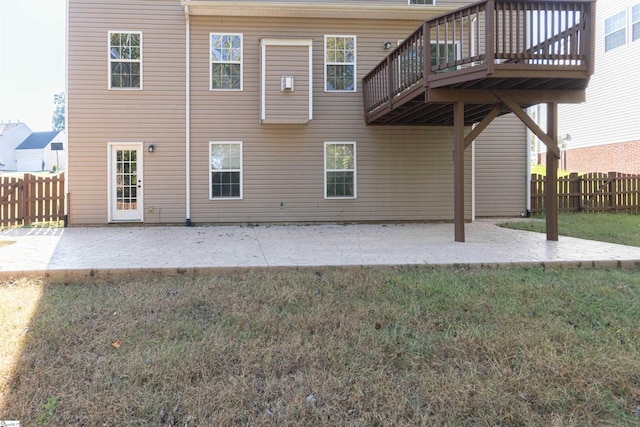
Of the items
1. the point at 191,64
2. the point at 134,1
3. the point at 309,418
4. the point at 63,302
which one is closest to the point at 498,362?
the point at 309,418

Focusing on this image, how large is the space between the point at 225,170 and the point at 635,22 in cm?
1620

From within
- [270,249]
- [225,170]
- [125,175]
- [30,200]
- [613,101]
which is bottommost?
[270,249]

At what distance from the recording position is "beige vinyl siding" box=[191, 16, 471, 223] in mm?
9742

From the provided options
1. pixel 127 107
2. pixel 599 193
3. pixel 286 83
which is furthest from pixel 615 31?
pixel 127 107

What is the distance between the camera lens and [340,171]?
10.2 m

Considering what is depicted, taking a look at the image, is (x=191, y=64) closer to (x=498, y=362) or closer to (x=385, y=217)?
(x=385, y=217)

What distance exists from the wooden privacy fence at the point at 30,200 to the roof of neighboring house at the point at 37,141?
120 feet

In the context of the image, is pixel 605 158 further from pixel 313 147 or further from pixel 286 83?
pixel 286 83

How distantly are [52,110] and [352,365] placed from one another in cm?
7605

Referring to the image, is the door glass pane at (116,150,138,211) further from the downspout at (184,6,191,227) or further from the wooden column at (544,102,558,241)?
the wooden column at (544,102,558,241)

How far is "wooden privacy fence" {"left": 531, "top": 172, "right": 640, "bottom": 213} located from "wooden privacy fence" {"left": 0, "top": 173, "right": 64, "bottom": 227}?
47.8 ft

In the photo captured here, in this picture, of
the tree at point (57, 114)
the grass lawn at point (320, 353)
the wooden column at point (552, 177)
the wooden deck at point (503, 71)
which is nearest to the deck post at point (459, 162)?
the wooden deck at point (503, 71)

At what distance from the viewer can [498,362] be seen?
2584 mm

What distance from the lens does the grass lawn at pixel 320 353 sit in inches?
82.1
